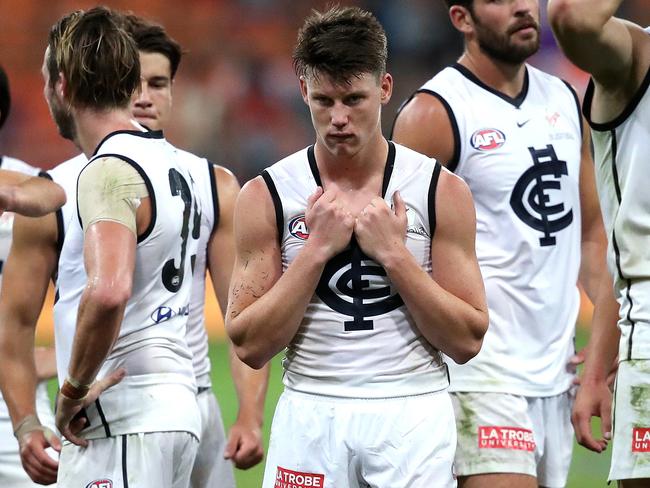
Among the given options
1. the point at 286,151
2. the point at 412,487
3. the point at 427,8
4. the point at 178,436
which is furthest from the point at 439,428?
the point at 427,8

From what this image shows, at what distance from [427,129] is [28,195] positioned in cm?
184

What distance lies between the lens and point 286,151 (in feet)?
56.0

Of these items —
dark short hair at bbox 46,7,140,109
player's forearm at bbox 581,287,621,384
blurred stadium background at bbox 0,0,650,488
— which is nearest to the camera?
dark short hair at bbox 46,7,140,109

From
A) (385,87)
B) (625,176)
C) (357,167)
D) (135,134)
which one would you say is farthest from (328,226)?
(625,176)

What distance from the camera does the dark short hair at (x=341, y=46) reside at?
3.48 m

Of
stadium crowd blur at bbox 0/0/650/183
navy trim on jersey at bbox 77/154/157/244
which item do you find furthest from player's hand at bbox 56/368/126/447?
stadium crowd blur at bbox 0/0/650/183

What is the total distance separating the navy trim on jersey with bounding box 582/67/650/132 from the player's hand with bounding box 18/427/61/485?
7.46 feet

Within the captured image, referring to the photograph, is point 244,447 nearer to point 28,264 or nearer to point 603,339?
point 28,264

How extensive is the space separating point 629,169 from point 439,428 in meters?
1.05

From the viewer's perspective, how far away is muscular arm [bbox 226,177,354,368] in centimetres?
342

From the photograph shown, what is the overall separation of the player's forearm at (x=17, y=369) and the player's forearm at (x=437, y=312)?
1.69m

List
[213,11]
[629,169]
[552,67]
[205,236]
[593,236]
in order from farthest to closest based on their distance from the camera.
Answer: [213,11]
[552,67]
[593,236]
[205,236]
[629,169]

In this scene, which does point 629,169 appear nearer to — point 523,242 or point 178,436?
point 523,242

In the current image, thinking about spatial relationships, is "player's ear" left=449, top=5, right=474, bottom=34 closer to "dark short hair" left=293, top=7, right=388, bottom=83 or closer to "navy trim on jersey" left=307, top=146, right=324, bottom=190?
"dark short hair" left=293, top=7, right=388, bottom=83
